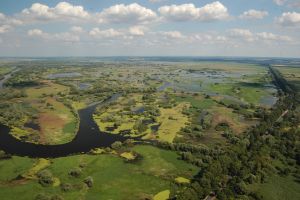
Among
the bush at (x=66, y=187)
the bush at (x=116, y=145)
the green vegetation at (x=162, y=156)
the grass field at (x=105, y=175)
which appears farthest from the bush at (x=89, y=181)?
the bush at (x=116, y=145)

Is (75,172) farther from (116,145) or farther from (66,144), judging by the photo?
(66,144)

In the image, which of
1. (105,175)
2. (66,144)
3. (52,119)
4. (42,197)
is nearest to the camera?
(42,197)

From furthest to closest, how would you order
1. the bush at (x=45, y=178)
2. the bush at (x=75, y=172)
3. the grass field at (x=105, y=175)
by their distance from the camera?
the bush at (x=75, y=172)
the bush at (x=45, y=178)
the grass field at (x=105, y=175)

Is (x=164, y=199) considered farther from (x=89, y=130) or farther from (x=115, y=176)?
(x=89, y=130)

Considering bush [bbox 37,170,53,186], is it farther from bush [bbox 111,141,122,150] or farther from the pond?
bush [bbox 111,141,122,150]

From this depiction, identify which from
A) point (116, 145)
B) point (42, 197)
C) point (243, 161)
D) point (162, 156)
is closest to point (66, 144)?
point (116, 145)

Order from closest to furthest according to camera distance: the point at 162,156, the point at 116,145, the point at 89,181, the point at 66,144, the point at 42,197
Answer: the point at 42,197 → the point at 89,181 → the point at 162,156 → the point at 116,145 → the point at 66,144

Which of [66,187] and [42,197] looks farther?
[66,187]

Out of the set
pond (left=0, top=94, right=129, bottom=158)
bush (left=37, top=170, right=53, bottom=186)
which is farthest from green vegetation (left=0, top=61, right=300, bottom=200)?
pond (left=0, top=94, right=129, bottom=158)

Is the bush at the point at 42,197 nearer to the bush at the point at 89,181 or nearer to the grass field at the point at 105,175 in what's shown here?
the grass field at the point at 105,175

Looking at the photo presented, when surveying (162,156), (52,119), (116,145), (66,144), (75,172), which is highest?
(52,119)
